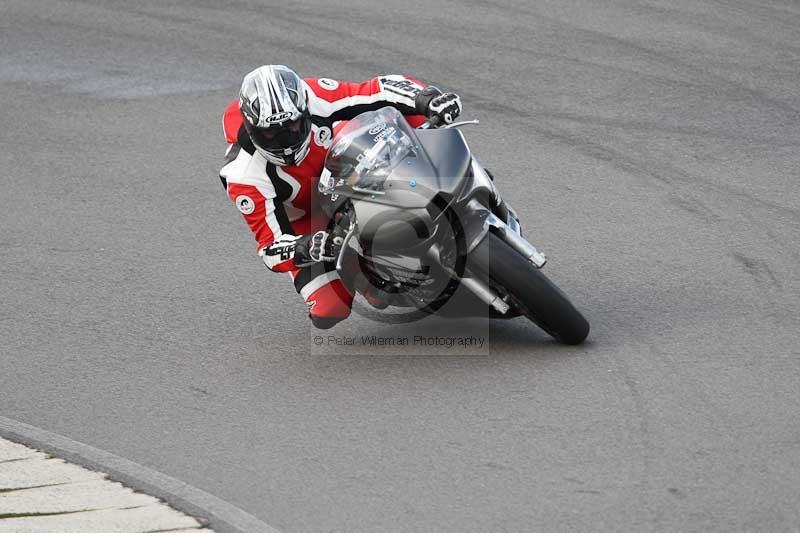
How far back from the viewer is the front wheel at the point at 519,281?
5773mm

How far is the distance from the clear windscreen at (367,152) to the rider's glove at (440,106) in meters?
0.38

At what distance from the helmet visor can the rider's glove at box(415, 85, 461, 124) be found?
71 cm

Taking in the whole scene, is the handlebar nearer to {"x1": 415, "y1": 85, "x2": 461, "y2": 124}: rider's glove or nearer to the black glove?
{"x1": 415, "y1": 85, "x2": 461, "y2": 124}: rider's glove

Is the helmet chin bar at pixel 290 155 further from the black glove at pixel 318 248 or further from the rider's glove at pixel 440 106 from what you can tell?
the rider's glove at pixel 440 106

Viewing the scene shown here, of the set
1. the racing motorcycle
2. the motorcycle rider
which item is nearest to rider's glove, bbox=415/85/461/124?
the motorcycle rider

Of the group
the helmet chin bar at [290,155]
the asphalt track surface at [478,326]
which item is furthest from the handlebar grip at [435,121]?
the asphalt track surface at [478,326]

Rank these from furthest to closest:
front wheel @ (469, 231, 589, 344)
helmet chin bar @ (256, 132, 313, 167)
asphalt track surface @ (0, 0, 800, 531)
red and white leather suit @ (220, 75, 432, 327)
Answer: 1. red and white leather suit @ (220, 75, 432, 327)
2. helmet chin bar @ (256, 132, 313, 167)
3. front wheel @ (469, 231, 589, 344)
4. asphalt track surface @ (0, 0, 800, 531)

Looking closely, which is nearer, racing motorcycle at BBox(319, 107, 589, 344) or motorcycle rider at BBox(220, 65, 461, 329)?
racing motorcycle at BBox(319, 107, 589, 344)

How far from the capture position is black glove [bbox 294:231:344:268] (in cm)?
593

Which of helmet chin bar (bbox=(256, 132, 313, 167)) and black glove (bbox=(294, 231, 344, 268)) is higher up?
helmet chin bar (bbox=(256, 132, 313, 167))

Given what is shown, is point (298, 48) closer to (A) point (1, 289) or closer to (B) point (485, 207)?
(A) point (1, 289)

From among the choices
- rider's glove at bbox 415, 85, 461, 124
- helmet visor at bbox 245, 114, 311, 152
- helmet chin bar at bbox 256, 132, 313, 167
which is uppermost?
rider's glove at bbox 415, 85, 461, 124

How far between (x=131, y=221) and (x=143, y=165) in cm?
105

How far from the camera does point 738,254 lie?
23.9 feet
